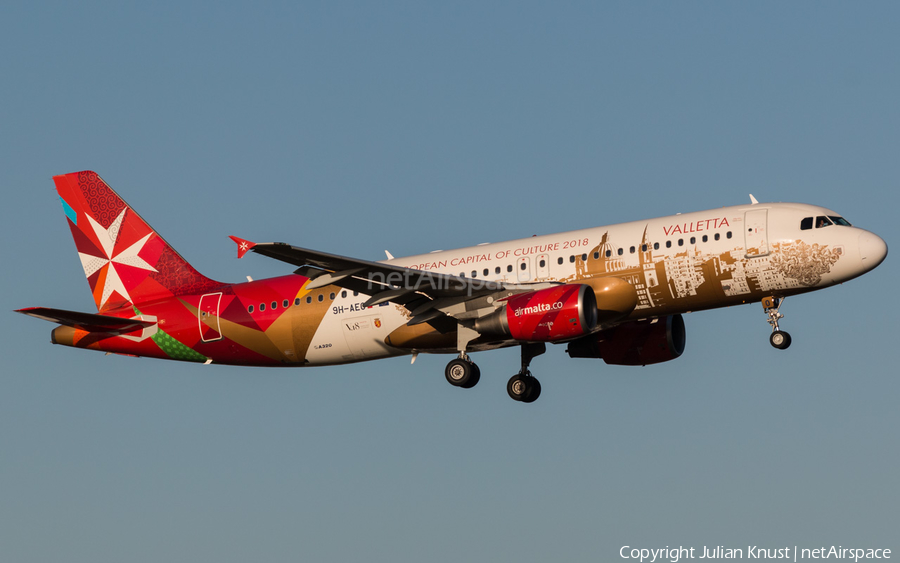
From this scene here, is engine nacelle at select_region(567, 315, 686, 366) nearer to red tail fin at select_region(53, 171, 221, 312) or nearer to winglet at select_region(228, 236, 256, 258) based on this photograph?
red tail fin at select_region(53, 171, 221, 312)

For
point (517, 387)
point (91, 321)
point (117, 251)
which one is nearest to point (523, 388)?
point (517, 387)

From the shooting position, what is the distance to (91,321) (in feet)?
144

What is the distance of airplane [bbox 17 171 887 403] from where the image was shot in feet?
123

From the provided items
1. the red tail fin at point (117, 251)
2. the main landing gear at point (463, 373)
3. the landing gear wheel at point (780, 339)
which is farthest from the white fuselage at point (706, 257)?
the red tail fin at point (117, 251)

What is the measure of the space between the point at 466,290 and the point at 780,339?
10532mm

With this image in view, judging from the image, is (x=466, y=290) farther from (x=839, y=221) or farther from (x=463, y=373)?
(x=839, y=221)

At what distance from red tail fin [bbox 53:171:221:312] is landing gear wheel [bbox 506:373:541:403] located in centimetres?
1249

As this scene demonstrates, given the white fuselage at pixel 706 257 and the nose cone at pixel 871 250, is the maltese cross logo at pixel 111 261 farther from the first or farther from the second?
the nose cone at pixel 871 250

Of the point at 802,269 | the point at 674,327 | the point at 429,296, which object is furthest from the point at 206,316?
the point at 802,269

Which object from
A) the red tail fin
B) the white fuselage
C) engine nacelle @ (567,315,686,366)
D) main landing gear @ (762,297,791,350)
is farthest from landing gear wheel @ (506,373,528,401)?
the red tail fin

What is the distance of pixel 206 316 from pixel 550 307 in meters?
14.7

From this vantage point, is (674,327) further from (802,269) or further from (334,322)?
(334,322)

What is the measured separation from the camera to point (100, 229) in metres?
48.1

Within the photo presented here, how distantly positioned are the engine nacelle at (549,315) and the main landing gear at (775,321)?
5718mm
